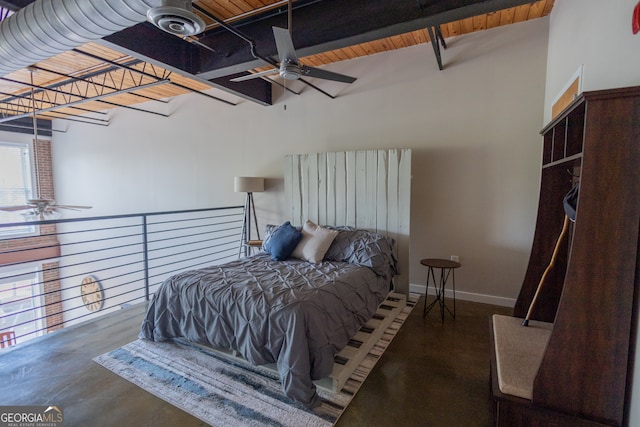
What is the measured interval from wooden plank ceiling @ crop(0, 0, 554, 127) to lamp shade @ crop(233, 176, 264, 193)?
1.37 m

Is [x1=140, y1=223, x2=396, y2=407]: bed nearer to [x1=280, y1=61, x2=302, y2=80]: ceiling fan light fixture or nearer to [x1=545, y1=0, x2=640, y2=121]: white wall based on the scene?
[x1=280, y1=61, x2=302, y2=80]: ceiling fan light fixture

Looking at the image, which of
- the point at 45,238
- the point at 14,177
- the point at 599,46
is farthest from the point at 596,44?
the point at 45,238

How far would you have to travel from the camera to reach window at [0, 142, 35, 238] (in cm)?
693

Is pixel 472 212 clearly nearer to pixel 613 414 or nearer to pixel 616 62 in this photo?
pixel 616 62

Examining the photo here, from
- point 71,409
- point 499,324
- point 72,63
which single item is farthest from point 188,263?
point 499,324

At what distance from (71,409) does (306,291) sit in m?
1.73

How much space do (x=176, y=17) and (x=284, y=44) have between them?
757mm

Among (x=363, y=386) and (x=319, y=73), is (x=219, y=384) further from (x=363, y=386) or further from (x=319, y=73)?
(x=319, y=73)

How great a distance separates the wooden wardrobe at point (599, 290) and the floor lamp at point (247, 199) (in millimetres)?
3918

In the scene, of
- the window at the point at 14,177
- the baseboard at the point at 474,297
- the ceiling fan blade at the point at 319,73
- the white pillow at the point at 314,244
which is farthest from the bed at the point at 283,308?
the window at the point at 14,177

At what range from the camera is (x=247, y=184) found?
4.65 m

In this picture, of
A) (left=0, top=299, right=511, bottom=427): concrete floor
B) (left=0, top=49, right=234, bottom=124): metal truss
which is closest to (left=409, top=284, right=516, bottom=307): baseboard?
(left=0, top=299, right=511, bottom=427): concrete floor

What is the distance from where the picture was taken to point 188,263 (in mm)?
5906

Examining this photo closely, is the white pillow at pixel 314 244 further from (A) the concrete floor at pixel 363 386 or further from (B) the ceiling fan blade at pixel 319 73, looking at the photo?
(B) the ceiling fan blade at pixel 319 73
